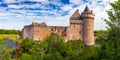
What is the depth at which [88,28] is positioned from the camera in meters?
70.9

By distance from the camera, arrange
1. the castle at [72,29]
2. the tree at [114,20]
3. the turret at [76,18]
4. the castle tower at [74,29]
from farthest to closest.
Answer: the turret at [76,18] → the castle tower at [74,29] → the castle at [72,29] → the tree at [114,20]

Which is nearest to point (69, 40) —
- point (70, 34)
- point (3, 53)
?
point (70, 34)

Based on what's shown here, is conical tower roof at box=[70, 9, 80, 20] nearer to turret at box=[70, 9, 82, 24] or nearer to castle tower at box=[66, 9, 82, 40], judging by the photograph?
turret at box=[70, 9, 82, 24]

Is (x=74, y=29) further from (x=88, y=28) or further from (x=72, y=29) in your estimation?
(x=88, y=28)

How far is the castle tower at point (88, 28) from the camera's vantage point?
70.3 m

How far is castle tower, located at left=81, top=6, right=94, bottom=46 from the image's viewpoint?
70.3 meters

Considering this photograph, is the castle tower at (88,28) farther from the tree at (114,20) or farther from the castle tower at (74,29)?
the tree at (114,20)

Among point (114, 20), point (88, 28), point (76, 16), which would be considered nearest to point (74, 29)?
point (88, 28)

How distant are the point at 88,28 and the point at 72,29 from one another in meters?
3.96

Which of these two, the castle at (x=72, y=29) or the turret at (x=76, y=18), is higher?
the turret at (x=76, y=18)

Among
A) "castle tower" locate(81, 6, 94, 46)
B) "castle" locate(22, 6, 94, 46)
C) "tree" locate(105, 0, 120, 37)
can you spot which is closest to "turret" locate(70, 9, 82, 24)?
"castle" locate(22, 6, 94, 46)

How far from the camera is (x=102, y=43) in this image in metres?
31.2

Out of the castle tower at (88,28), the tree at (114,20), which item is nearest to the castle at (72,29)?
the castle tower at (88,28)

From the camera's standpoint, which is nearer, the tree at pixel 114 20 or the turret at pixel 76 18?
the tree at pixel 114 20
